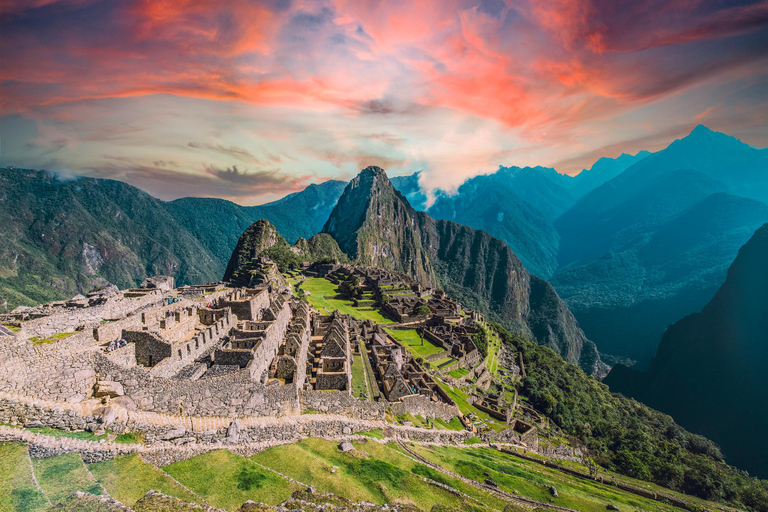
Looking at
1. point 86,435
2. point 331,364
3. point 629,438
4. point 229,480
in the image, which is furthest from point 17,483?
point 629,438

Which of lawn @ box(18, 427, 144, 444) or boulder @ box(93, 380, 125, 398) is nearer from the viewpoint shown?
lawn @ box(18, 427, 144, 444)

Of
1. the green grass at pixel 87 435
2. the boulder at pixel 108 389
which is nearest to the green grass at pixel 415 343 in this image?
the boulder at pixel 108 389

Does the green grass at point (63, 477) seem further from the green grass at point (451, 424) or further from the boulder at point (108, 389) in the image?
the green grass at point (451, 424)

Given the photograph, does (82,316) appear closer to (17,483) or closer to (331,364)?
(17,483)

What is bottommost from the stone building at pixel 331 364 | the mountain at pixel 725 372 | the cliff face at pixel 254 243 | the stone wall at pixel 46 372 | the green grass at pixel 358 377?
the mountain at pixel 725 372

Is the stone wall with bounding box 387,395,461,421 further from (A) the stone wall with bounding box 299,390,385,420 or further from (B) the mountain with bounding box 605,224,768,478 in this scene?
(B) the mountain with bounding box 605,224,768,478

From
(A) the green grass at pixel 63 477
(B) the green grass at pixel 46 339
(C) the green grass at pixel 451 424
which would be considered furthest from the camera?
(C) the green grass at pixel 451 424

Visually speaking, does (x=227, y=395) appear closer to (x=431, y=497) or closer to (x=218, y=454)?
(x=218, y=454)

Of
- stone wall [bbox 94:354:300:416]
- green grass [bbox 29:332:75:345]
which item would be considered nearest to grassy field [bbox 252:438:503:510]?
stone wall [bbox 94:354:300:416]
